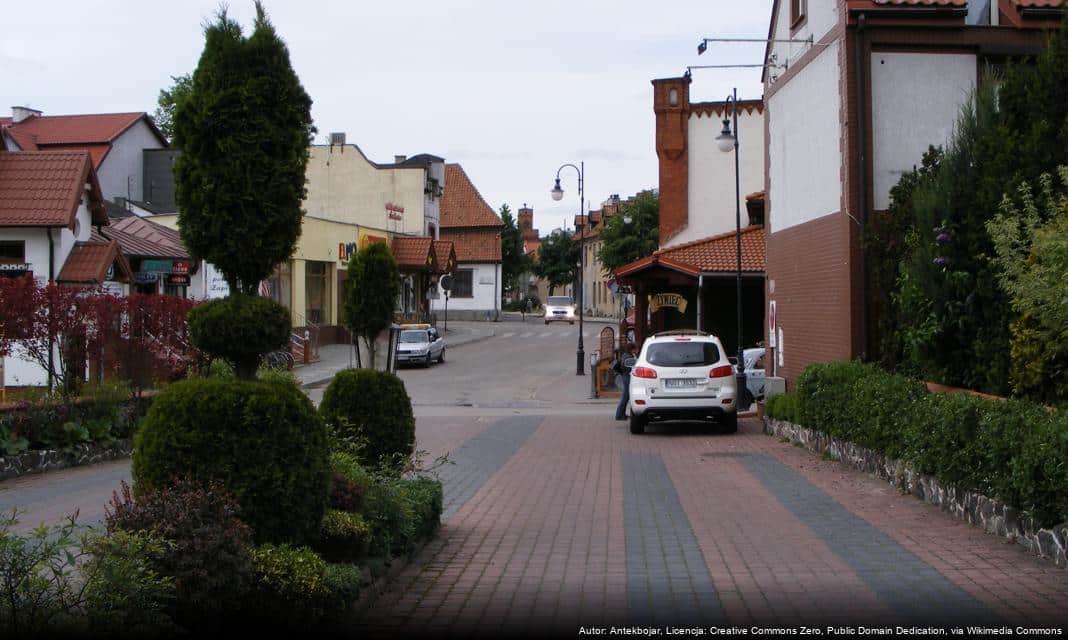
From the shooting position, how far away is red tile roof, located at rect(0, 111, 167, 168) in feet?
160

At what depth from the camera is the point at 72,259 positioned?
25.8 metres

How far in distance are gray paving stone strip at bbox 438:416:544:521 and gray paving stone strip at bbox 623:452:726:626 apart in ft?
6.15

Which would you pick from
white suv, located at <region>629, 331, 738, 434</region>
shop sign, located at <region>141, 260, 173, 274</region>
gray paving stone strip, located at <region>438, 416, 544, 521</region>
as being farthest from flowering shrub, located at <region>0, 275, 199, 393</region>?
shop sign, located at <region>141, 260, 173, 274</region>

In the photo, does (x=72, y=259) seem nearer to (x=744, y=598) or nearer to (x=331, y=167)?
(x=744, y=598)

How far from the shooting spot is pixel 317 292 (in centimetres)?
4681

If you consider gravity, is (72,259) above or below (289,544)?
above

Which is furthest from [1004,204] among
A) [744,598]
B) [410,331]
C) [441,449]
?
[410,331]

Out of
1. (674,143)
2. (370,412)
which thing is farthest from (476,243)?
(370,412)

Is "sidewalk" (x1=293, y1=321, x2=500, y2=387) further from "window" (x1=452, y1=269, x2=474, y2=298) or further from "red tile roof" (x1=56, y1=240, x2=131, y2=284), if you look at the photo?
"window" (x1=452, y1=269, x2=474, y2=298)

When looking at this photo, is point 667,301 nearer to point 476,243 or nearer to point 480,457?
point 480,457

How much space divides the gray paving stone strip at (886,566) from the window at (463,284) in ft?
224

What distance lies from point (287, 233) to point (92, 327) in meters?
10.0

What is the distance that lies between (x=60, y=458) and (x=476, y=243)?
66508 millimetres

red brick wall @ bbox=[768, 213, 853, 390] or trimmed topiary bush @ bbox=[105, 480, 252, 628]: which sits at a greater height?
red brick wall @ bbox=[768, 213, 853, 390]
